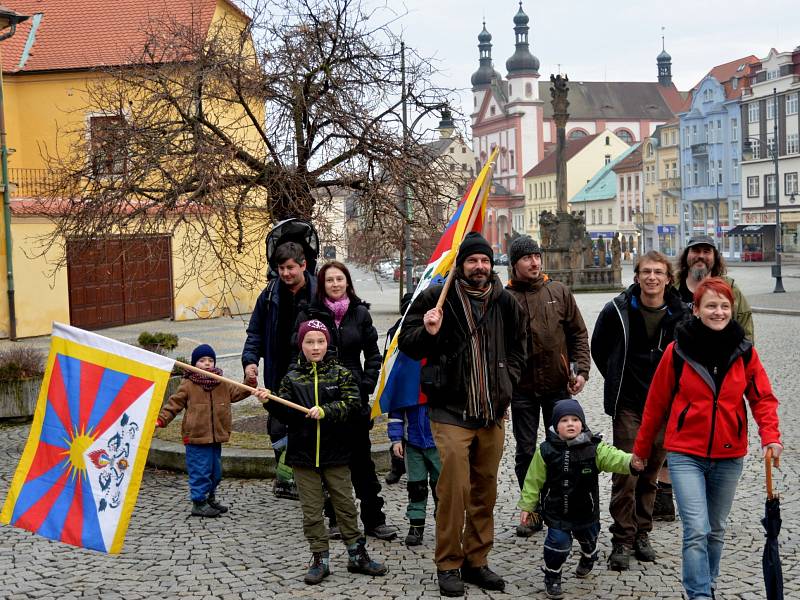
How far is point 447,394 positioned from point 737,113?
270 feet

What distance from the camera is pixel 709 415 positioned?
5336 millimetres

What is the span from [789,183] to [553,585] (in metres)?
74.4

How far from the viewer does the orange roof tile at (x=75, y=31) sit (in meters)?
30.8

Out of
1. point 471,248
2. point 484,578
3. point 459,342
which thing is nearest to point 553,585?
point 484,578

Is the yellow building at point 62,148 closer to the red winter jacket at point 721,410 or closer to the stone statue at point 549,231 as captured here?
the stone statue at point 549,231

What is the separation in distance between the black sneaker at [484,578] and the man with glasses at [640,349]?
40.1 inches

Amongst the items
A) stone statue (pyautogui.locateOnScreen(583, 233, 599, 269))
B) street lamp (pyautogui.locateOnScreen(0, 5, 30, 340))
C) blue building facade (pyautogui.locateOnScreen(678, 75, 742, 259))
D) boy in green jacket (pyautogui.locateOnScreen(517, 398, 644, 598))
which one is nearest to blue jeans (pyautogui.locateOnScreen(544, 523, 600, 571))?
boy in green jacket (pyautogui.locateOnScreen(517, 398, 644, 598))

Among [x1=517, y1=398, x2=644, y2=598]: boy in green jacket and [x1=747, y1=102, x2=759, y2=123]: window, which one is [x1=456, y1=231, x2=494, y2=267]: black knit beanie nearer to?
[x1=517, y1=398, x2=644, y2=598]: boy in green jacket

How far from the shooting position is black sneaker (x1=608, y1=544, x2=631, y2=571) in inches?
246

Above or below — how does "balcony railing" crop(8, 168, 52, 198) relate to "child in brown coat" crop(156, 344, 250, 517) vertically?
above

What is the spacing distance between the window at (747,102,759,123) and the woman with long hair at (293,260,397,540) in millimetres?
78155

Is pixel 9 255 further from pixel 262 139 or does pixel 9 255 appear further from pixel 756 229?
pixel 756 229

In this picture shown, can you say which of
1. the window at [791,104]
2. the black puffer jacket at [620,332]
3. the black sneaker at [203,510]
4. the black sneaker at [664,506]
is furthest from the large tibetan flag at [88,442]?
the window at [791,104]

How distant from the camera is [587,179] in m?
119
